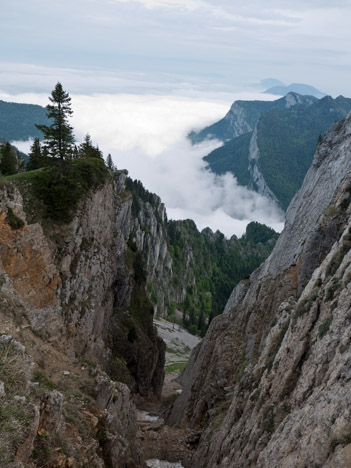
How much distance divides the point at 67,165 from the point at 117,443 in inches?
1133

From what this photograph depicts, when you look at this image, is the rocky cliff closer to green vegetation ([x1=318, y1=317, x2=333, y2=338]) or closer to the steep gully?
the steep gully

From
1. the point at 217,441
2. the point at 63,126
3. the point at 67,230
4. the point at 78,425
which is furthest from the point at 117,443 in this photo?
the point at 63,126

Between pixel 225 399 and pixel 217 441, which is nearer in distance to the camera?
pixel 217 441

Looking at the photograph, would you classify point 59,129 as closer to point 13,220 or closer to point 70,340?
point 13,220

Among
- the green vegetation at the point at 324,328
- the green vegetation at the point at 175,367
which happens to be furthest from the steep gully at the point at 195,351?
the green vegetation at the point at 175,367

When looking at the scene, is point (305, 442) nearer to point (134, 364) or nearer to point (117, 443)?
point (117, 443)

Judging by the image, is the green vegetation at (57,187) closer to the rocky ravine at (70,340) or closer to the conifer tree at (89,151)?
the rocky ravine at (70,340)

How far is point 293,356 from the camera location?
19.5 metres

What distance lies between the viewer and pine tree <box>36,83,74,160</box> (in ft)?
136

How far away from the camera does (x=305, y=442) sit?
44.3ft

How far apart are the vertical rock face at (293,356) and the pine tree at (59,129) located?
26766mm

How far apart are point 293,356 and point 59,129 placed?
3429 cm

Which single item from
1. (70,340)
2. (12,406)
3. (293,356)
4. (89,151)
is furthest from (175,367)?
(12,406)

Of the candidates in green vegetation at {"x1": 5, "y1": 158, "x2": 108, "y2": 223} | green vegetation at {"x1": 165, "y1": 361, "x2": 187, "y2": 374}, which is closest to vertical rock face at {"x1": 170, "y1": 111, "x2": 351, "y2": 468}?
green vegetation at {"x1": 5, "y1": 158, "x2": 108, "y2": 223}
